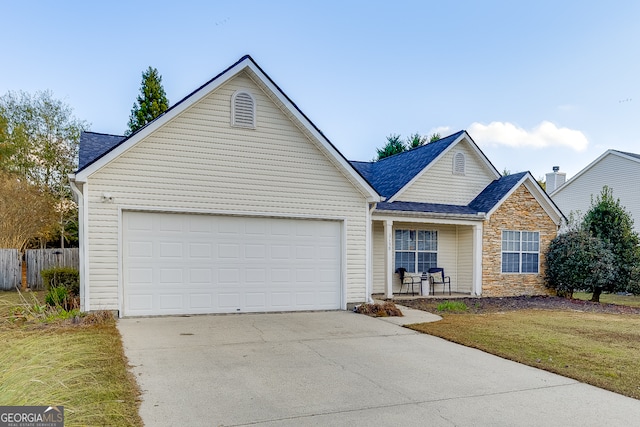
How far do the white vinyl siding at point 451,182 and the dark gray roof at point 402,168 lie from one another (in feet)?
0.98

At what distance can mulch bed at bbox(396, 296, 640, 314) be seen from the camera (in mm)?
12359

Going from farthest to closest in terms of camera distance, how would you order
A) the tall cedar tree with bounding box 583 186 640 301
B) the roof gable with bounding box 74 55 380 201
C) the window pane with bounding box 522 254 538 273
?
the window pane with bounding box 522 254 538 273
the tall cedar tree with bounding box 583 186 640 301
the roof gable with bounding box 74 55 380 201

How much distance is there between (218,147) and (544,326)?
836 cm

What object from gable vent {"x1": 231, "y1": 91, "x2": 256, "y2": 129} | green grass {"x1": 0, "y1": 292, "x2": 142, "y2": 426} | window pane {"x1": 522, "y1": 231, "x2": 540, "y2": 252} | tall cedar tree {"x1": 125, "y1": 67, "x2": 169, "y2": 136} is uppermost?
tall cedar tree {"x1": 125, "y1": 67, "x2": 169, "y2": 136}

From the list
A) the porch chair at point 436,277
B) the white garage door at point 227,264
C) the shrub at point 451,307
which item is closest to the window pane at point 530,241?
the porch chair at point 436,277

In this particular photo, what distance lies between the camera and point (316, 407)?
4.40 m

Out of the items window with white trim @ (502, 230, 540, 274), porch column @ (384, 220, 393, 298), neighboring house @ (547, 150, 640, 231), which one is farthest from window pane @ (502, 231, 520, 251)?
neighboring house @ (547, 150, 640, 231)

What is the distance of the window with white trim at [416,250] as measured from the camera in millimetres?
15234

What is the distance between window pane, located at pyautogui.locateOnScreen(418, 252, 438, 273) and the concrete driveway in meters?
7.65

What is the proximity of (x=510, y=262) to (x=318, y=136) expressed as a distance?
923cm

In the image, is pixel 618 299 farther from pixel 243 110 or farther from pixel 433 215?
pixel 243 110

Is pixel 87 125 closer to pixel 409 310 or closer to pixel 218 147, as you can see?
pixel 218 147

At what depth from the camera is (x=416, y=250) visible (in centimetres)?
1548

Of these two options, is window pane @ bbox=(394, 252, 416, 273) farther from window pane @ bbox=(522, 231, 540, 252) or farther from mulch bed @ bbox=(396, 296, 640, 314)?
window pane @ bbox=(522, 231, 540, 252)
